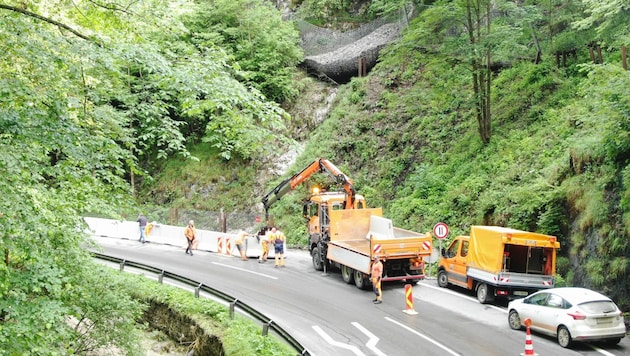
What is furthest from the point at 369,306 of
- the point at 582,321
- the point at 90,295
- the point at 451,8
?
the point at 451,8

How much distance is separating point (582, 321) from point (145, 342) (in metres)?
12.2

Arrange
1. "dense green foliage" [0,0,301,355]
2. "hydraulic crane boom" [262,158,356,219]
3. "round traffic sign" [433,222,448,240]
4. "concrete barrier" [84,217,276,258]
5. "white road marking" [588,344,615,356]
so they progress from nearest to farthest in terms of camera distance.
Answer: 1. "dense green foliage" [0,0,301,355]
2. "white road marking" [588,344,615,356]
3. "round traffic sign" [433,222,448,240]
4. "hydraulic crane boom" [262,158,356,219]
5. "concrete barrier" [84,217,276,258]

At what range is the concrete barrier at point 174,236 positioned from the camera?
25.6m

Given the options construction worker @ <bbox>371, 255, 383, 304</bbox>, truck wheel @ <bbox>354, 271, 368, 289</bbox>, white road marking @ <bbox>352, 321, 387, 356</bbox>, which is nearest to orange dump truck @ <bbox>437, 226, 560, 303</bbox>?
construction worker @ <bbox>371, 255, 383, 304</bbox>

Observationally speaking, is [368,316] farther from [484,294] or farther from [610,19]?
[610,19]

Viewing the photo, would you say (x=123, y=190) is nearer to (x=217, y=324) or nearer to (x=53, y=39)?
(x=53, y=39)

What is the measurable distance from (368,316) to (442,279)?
14.8 ft

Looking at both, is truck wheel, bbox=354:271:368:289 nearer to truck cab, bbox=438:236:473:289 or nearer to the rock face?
truck cab, bbox=438:236:473:289

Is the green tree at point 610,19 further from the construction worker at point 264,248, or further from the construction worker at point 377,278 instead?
the construction worker at point 264,248

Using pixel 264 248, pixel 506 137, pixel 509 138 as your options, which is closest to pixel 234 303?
pixel 264 248

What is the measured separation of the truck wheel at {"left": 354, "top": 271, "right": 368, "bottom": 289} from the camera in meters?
18.6

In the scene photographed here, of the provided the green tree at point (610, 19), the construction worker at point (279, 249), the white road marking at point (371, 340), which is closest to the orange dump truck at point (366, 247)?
the construction worker at point (279, 249)

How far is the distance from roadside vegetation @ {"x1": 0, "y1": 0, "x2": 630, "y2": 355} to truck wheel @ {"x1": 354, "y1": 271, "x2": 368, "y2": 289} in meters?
5.00

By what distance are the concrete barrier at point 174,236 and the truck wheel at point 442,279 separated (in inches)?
338
